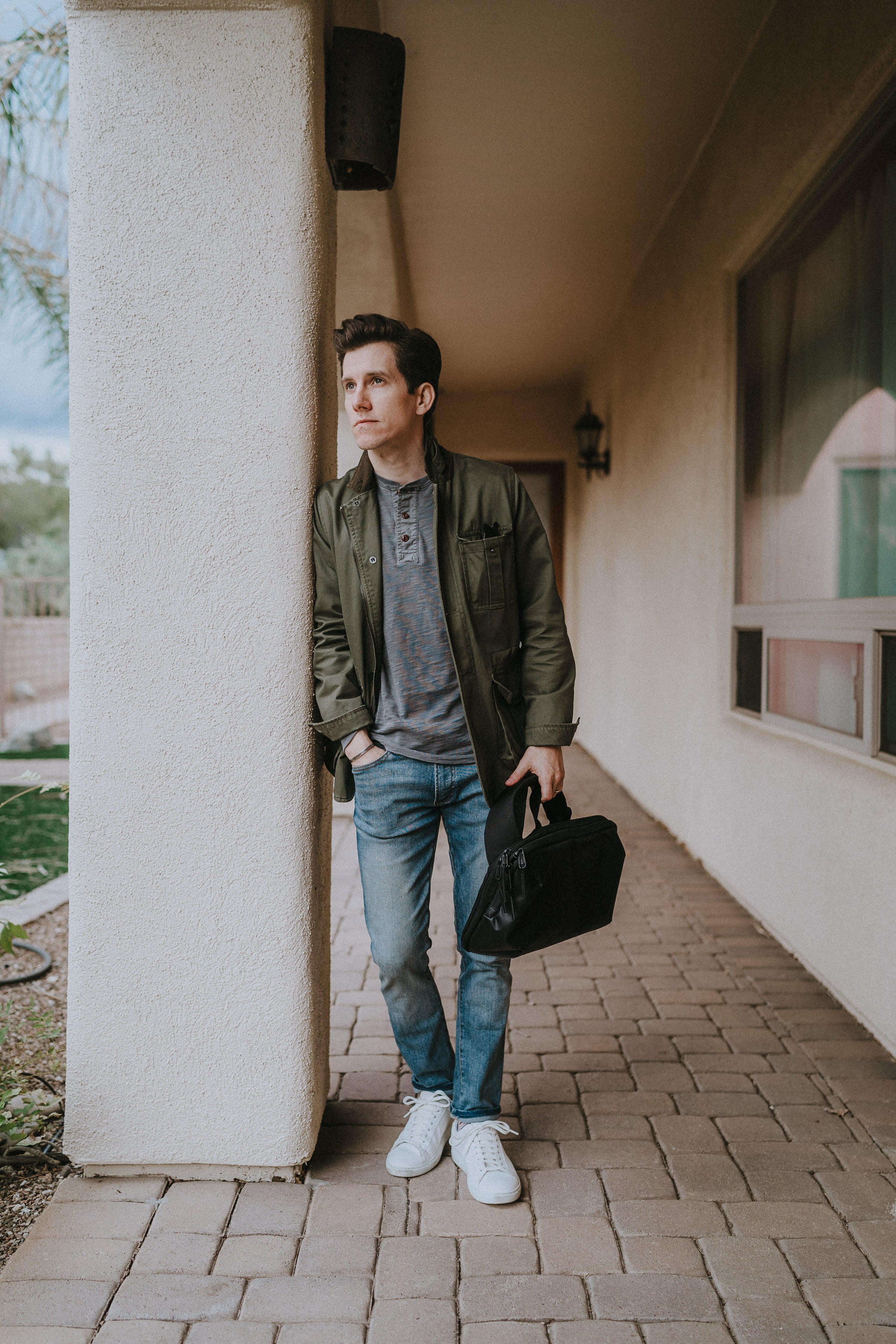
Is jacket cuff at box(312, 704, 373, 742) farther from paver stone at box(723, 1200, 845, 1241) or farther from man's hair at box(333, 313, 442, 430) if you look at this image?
paver stone at box(723, 1200, 845, 1241)

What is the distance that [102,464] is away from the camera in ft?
6.78

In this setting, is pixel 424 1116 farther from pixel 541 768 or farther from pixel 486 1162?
pixel 541 768

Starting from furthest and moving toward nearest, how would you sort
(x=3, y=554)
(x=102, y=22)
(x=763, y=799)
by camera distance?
(x=3, y=554) < (x=763, y=799) < (x=102, y=22)

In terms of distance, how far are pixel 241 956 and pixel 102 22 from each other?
208 cm

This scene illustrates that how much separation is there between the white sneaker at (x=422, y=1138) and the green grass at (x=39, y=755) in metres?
7.58

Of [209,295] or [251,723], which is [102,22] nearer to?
[209,295]

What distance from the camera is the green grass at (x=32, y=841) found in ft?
15.1

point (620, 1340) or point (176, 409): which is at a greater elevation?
point (176, 409)

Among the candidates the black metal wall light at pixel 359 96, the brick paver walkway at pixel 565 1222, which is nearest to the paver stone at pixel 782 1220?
the brick paver walkway at pixel 565 1222

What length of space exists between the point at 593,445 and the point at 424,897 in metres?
6.38

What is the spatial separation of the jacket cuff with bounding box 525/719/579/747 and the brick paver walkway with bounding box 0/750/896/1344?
39.9 inches

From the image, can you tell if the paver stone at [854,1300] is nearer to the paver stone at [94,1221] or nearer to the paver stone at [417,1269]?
the paver stone at [417,1269]

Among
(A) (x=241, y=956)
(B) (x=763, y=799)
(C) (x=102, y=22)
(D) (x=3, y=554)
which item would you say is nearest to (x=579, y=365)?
(B) (x=763, y=799)

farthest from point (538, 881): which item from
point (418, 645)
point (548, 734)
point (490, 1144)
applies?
point (490, 1144)
